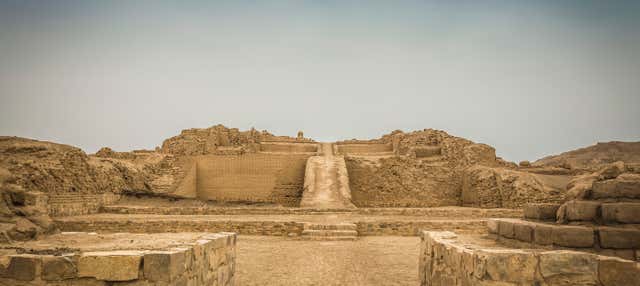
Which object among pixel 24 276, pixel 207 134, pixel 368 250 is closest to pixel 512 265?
pixel 24 276

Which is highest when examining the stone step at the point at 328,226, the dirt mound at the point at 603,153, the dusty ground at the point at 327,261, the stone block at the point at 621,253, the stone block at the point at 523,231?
the dirt mound at the point at 603,153

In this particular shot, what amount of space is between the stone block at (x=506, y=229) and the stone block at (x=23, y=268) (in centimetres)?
486

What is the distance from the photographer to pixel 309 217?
13.1m

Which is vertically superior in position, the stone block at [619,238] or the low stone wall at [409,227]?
the stone block at [619,238]

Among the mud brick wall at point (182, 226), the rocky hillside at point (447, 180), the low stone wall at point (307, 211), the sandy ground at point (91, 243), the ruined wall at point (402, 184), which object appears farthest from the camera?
the ruined wall at point (402, 184)

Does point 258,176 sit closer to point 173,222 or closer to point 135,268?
point 173,222

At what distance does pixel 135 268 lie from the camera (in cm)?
378

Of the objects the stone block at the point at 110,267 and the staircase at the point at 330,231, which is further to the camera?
the staircase at the point at 330,231

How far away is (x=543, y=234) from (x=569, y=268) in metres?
1.06

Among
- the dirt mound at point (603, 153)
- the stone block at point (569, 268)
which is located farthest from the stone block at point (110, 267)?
the dirt mound at point (603, 153)

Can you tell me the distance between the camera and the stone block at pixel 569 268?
154 inches

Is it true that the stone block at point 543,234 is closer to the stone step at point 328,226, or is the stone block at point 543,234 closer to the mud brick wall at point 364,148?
the stone step at point 328,226

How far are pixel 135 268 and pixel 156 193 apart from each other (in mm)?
13785

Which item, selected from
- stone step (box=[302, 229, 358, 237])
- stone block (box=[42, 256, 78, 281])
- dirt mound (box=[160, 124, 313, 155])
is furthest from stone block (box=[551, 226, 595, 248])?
dirt mound (box=[160, 124, 313, 155])
